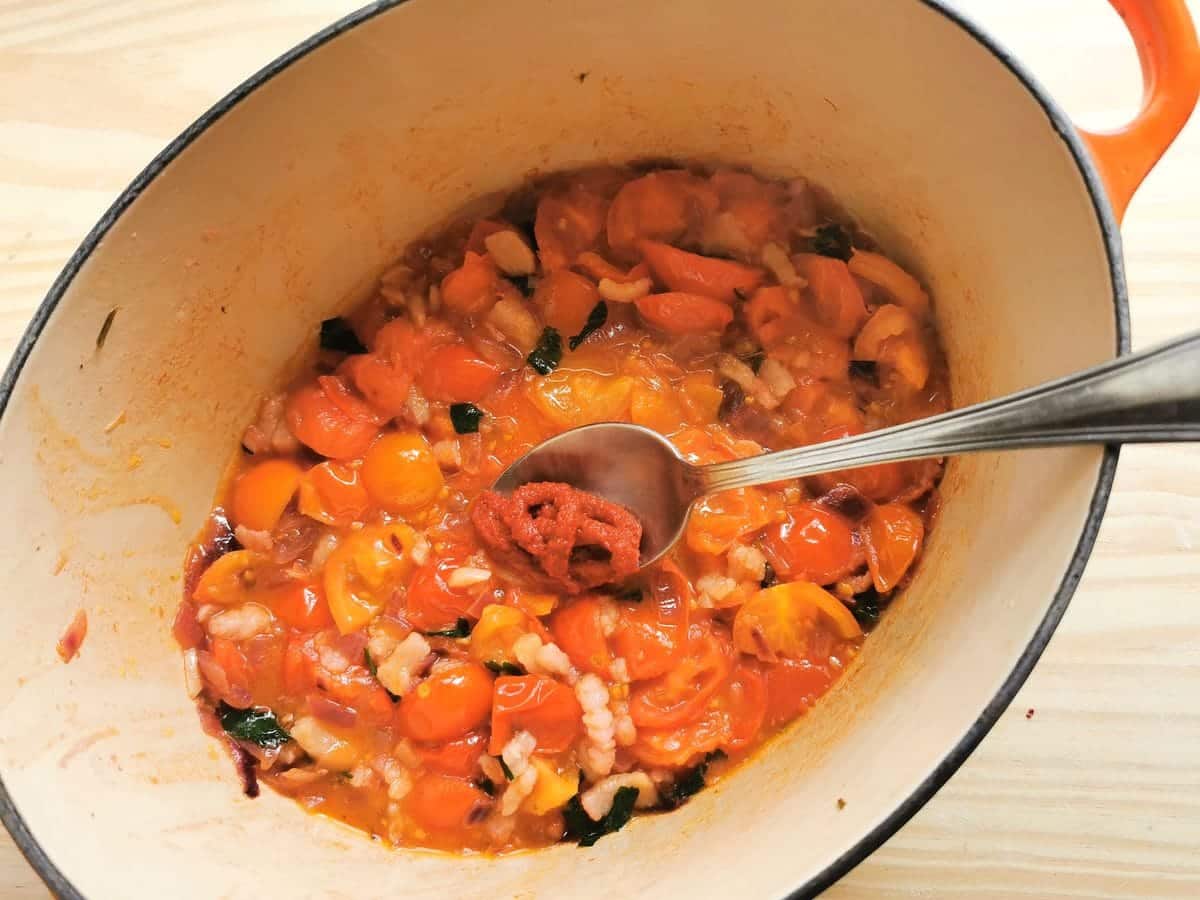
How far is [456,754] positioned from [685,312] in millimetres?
939

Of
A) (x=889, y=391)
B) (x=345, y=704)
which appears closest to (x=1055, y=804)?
(x=889, y=391)

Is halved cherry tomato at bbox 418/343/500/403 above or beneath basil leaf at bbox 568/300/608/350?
beneath

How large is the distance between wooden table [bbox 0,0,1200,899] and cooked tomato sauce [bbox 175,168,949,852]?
0.33 meters

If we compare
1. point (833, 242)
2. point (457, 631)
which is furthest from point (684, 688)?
point (833, 242)

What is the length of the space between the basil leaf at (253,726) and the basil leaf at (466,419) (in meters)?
0.65

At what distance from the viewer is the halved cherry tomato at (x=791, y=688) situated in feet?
5.58

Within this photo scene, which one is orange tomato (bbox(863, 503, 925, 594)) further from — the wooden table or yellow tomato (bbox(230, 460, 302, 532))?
yellow tomato (bbox(230, 460, 302, 532))

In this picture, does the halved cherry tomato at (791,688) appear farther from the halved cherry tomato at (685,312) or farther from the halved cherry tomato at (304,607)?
the halved cherry tomato at (304,607)

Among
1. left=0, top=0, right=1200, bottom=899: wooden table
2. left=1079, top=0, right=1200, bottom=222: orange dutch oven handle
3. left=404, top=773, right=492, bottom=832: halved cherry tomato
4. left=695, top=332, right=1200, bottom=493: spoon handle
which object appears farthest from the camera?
left=404, top=773, right=492, bottom=832: halved cherry tomato

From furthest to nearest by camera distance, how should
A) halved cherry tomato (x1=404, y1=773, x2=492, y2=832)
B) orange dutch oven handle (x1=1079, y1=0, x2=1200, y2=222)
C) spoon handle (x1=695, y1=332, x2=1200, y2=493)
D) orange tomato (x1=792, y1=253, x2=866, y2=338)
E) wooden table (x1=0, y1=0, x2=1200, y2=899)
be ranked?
orange tomato (x1=792, y1=253, x2=866, y2=338), halved cherry tomato (x1=404, y1=773, x2=492, y2=832), wooden table (x1=0, y1=0, x2=1200, y2=899), orange dutch oven handle (x1=1079, y1=0, x2=1200, y2=222), spoon handle (x1=695, y1=332, x2=1200, y2=493)

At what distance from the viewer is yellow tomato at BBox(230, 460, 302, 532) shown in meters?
1.77

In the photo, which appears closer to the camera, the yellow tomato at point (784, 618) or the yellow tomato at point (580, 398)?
the yellow tomato at point (784, 618)

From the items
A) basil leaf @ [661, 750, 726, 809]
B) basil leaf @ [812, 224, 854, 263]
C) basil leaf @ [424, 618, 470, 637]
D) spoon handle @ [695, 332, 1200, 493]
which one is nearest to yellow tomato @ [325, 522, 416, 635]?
basil leaf @ [424, 618, 470, 637]

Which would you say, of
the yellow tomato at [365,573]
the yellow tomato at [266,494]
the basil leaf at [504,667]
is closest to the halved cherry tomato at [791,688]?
the basil leaf at [504,667]
